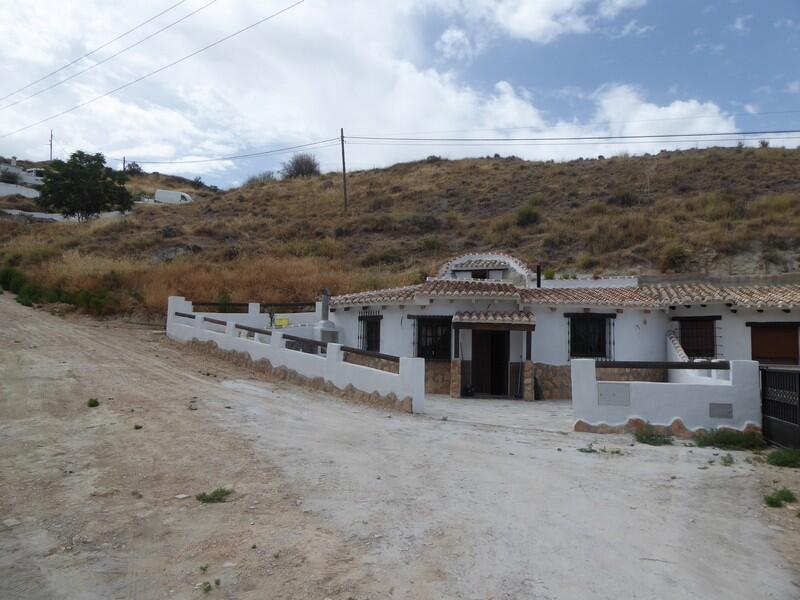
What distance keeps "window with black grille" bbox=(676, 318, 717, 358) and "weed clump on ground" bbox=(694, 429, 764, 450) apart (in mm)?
7183

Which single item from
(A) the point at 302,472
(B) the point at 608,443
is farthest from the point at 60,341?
(B) the point at 608,443

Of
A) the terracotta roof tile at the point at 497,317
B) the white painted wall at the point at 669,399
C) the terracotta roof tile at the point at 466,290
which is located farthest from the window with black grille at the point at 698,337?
the white painted wall at the point at 669,399

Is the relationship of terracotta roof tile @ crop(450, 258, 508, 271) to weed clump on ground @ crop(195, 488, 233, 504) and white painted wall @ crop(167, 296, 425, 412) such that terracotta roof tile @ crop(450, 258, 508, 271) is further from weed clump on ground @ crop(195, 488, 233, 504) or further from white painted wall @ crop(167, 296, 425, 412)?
weed clump on ground @ crop(195, 488, 233, 504)

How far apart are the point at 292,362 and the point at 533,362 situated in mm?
7064

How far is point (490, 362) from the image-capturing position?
16.6 metres

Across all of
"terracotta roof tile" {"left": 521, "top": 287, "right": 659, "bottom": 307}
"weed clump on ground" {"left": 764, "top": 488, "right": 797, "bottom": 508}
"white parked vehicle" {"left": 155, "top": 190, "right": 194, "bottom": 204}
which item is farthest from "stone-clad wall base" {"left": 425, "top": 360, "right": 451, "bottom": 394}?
"white parked vehicle" {"left": 155, "top": 190, "right": 194, "bottom": 204}

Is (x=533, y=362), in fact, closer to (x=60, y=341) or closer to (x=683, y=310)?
(x=683, y=310)

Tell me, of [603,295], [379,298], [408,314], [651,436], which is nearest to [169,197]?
[379,298]

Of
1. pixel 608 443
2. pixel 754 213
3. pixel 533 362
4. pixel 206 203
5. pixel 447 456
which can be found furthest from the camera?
pixel 206 203

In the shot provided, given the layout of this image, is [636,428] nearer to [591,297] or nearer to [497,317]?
[497,317]

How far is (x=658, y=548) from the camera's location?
5031 millimetres

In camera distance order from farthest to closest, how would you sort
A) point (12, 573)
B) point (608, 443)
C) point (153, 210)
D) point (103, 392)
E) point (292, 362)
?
point (153, 210)
point (292, 362)
point (103, 392)
point (608, 443)
point (12, 573)

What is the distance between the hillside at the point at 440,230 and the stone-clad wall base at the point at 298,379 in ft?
21.2

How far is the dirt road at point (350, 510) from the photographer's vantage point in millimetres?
4320
